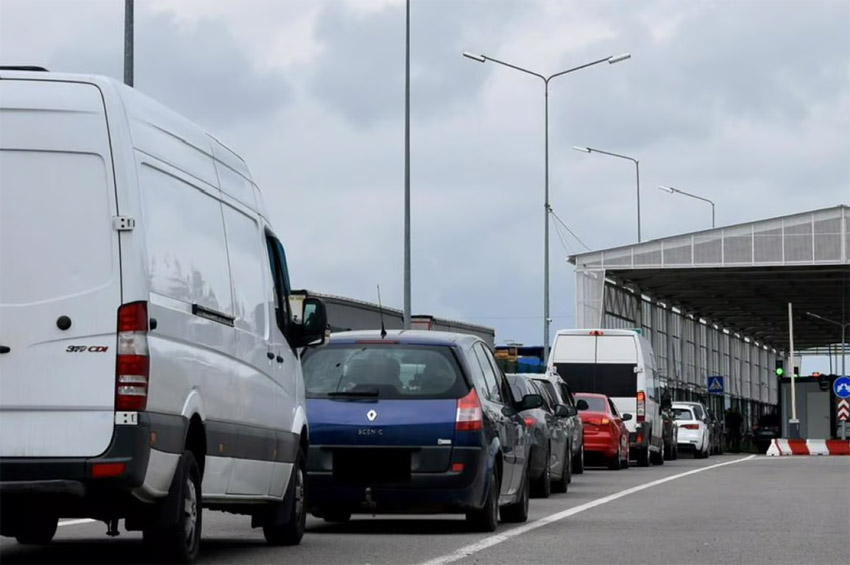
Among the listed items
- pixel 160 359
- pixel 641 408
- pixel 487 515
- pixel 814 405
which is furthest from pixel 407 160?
pixel 814 405

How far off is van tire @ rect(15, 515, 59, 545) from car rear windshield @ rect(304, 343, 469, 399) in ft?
10.2

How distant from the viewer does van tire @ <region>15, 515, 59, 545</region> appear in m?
10.4

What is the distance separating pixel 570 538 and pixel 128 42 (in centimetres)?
1044

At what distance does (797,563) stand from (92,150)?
545cm

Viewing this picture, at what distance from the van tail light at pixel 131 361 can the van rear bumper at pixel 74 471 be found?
91mm

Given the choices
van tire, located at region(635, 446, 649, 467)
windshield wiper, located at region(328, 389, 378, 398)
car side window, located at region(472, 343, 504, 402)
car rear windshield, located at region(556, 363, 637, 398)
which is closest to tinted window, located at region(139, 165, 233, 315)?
windshield wiper, located at region(328, 389, 378, 398)

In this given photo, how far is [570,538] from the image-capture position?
14523 millimetres

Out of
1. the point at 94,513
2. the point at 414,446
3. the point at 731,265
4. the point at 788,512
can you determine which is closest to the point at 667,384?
the point at 731,265

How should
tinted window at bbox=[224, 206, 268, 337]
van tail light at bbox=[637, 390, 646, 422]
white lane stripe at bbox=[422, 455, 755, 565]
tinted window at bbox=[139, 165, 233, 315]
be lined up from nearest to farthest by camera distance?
tinted window at bbox=[139, 165, 233, 315] → tinted window at bbox=[224, 206, 268, 337] → white lane stripe at bbox=[422, 455, 755, 565] → van tail light at bbox=[637, 390, 646, 422]

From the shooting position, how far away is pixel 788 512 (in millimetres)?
18953

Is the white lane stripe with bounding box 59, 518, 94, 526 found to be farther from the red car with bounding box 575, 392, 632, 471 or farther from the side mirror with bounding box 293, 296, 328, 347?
the red car with bounding box 575, 392, 632, 471

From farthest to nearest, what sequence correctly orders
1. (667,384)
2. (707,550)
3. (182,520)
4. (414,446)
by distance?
(667,384) < (414,446) < (707,550) < (182,520)

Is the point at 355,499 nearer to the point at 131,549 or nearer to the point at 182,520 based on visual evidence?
the point at 131,549

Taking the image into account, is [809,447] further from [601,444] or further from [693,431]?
[601,444]
